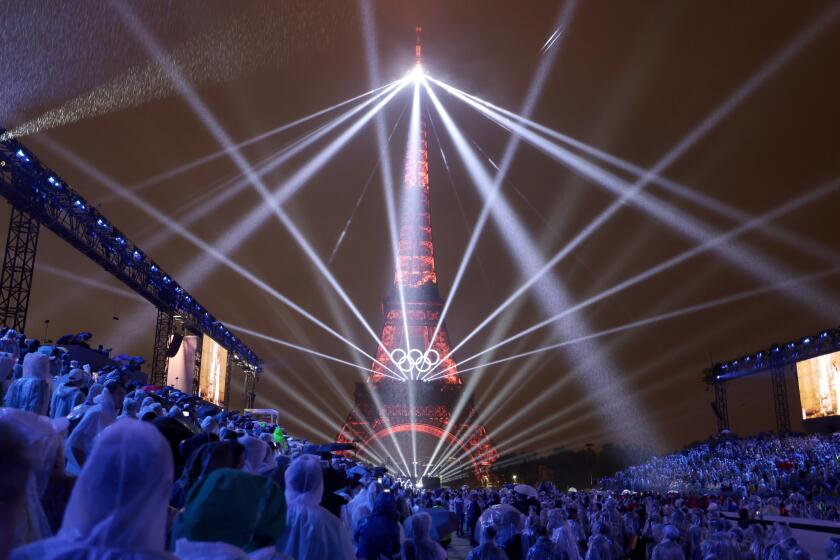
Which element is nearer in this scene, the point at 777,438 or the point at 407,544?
the point at 407,544

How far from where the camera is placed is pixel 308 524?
15.4 feet

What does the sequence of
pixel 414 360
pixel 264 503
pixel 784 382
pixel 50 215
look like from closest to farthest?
1. pixel 264 503
2. pixel 50 215
3. pixel 784 382
4. pixel 414 360

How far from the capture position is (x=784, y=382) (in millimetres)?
52125

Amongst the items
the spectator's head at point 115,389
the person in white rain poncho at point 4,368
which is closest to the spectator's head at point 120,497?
the spectator's head at point 115,389

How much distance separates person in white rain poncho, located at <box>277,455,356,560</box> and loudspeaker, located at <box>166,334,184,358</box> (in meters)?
33.1

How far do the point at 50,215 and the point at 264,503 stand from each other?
23990mm

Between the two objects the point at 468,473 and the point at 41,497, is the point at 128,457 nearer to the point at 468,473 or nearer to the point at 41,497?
the point at 41,497

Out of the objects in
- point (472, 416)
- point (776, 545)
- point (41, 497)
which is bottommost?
point (776, 545)

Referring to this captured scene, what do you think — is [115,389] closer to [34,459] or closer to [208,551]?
[208,551]

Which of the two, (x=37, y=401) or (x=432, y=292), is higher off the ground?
(x=432, y=292)

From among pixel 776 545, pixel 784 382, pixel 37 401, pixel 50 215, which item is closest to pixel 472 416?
pixel 784 382

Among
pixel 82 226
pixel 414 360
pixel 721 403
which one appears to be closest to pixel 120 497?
pixel 82 226

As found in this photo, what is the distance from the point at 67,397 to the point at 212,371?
35440mm

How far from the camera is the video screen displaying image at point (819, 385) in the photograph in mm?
46547
